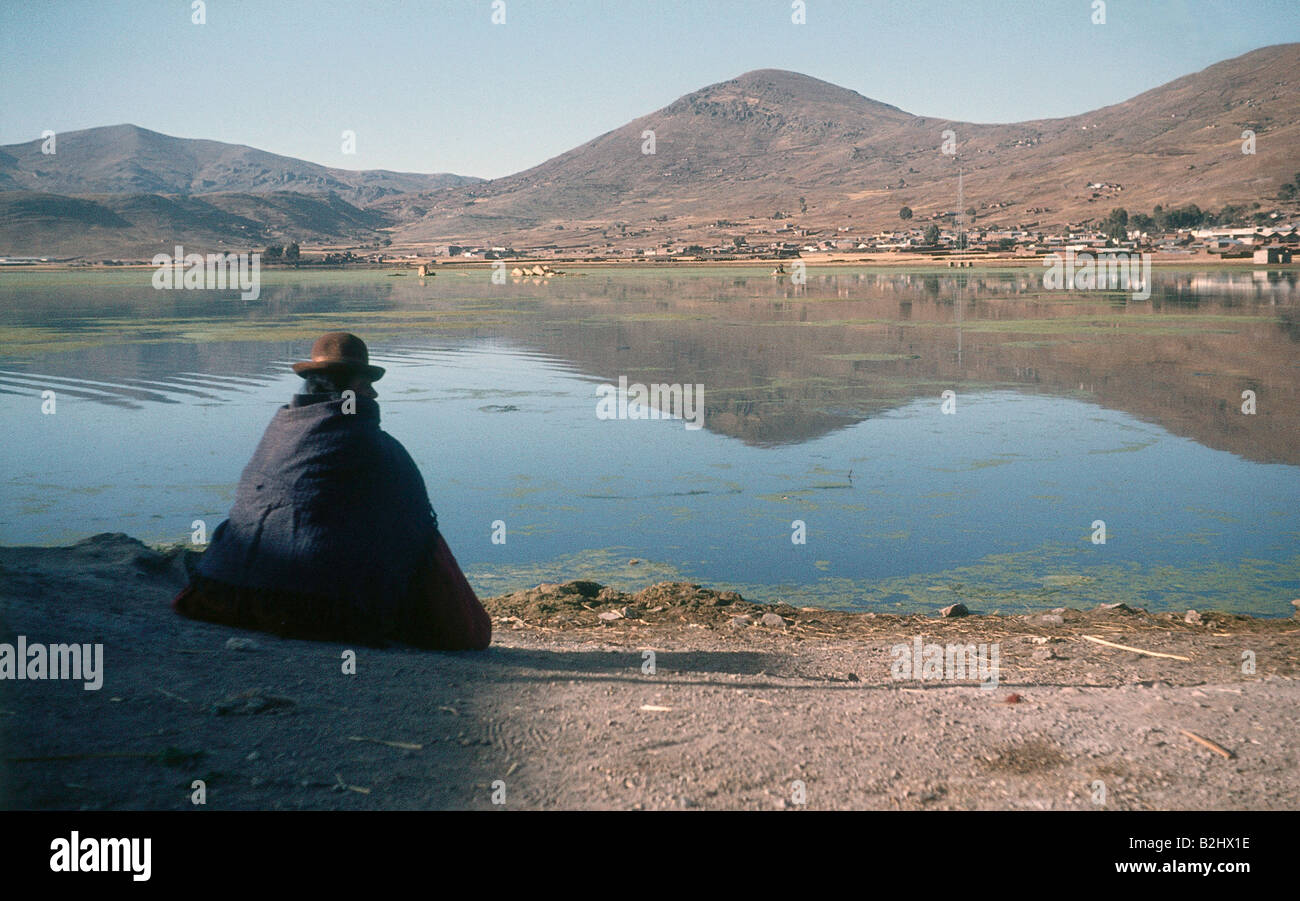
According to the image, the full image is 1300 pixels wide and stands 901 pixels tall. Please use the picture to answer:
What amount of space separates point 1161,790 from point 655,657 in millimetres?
3010

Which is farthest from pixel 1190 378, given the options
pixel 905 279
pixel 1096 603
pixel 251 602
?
pixel 905 279

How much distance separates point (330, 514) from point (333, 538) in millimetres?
127

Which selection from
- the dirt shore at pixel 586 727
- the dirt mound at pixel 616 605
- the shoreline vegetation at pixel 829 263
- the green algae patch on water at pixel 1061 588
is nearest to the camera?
the dirt shore at pixel 586 727

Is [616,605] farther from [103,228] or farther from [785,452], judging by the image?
[103,228]

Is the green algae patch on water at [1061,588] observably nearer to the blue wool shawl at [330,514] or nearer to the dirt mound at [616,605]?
the dirt mound at [616,605]

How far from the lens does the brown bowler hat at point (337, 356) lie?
583 centimetres

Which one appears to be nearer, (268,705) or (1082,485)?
(268,705)

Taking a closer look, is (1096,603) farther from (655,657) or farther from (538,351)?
(538,351)

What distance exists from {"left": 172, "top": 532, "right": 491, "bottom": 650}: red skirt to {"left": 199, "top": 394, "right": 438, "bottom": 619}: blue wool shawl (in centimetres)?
5

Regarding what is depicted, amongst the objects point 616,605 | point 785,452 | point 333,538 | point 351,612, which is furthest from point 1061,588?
point 333,538

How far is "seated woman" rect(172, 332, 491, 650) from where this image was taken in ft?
18.6

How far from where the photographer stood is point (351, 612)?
580cm

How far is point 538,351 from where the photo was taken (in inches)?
1107

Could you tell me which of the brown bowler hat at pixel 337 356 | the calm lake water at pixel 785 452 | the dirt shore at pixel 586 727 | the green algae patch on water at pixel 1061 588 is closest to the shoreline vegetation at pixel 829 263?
the calm lake water at pixel 785 452
